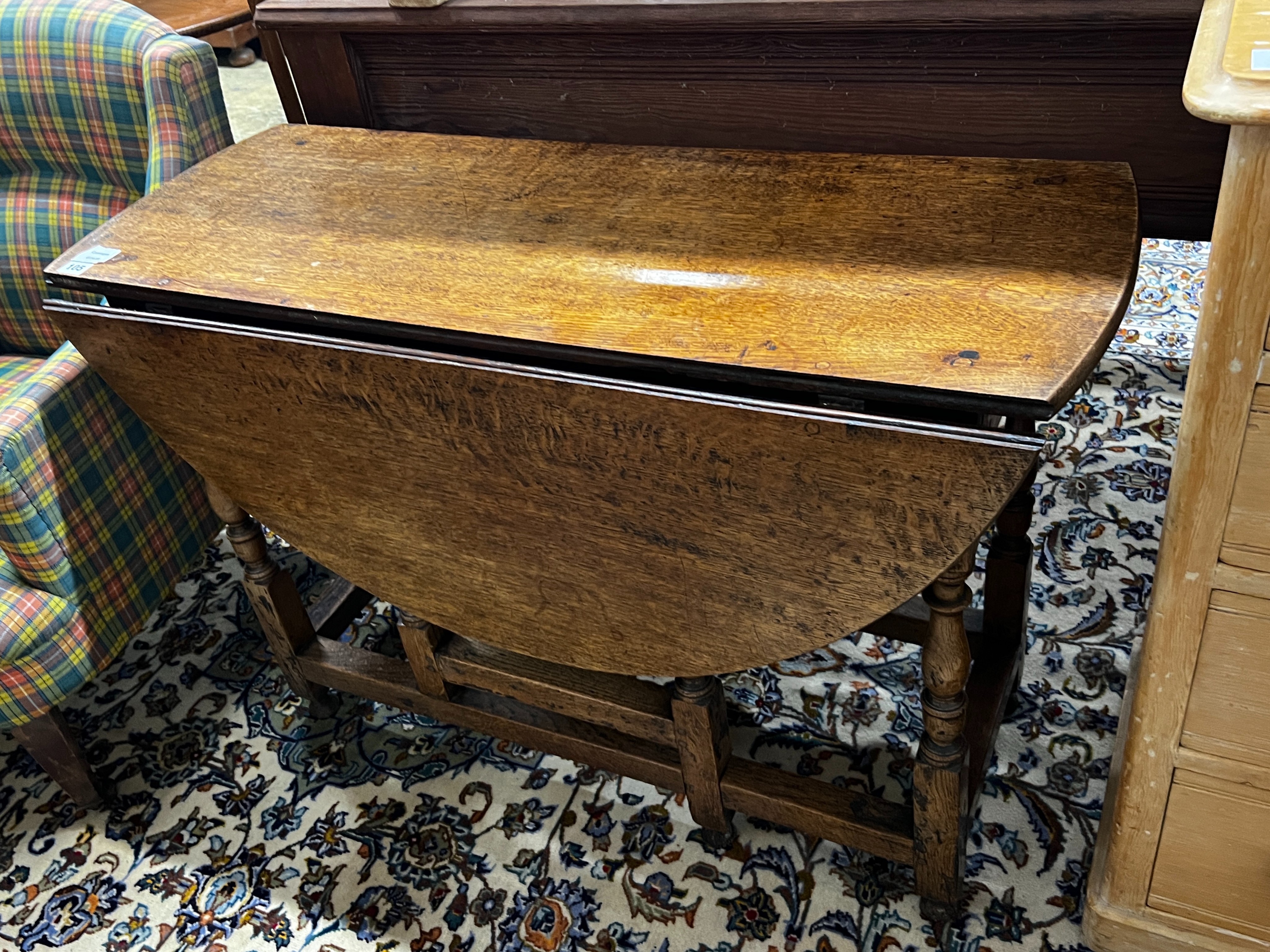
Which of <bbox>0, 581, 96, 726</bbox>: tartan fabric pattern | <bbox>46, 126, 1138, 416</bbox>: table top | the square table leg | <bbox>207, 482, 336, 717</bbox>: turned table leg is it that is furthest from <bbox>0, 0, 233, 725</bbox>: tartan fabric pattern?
the square table leg

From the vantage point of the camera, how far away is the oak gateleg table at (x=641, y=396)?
920 millimetres

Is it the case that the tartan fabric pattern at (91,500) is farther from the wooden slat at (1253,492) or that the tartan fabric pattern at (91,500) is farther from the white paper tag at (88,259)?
the wooden slat at (1253,492)

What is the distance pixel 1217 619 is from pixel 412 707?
3.53 feet

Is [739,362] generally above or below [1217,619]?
above

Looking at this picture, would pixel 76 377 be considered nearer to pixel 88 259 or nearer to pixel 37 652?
pixel 88 259

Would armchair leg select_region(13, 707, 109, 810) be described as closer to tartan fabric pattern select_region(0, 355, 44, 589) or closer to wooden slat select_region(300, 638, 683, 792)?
wooden slat select_region(300, 638, 683, 792)

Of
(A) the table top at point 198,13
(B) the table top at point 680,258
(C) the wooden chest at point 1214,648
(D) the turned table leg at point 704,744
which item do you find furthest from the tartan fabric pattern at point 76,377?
(C) the wooden chest at point 1214,648

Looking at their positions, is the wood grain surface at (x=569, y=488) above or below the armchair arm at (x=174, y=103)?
below

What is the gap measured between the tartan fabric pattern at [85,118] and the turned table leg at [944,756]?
1.27 m

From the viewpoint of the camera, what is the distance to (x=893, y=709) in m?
1.59

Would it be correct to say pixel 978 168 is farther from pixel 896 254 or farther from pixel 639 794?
pixel 639 794

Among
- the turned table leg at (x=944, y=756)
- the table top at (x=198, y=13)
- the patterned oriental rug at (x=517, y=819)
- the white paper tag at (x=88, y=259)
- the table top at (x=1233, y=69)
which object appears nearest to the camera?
the table top at (x=1233, y=69)

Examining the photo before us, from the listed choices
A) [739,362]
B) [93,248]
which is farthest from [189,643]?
[739,362]

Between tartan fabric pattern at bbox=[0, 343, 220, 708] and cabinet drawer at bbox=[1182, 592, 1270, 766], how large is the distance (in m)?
1.39
